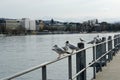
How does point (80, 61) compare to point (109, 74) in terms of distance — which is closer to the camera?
point (80, 61)

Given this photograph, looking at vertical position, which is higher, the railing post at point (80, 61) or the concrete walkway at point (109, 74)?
the railing post at point (80, 61)

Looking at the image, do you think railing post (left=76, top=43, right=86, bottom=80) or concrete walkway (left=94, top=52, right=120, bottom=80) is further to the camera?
concrete walkway (left=94, top=52, right=120, bottom=80)

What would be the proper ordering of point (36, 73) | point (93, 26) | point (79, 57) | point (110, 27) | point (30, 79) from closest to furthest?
1. point (79, 57)
2. point (30, 79)
3. point (36, 73)
4. point (110, 27)
5. point (93, 26)

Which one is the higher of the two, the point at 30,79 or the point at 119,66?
the point at 119,66

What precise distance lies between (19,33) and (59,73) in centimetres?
17369

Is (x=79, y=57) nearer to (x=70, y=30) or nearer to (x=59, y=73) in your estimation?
(x=59, y=73)

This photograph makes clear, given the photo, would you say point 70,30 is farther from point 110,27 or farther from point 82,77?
point 82,77

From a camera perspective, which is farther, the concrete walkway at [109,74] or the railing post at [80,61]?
the concrete walkway at [109,74]

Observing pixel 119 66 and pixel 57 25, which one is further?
pixel 57 25

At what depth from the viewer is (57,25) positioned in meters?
199

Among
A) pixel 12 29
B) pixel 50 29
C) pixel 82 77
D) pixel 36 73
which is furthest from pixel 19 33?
pixel 82 77

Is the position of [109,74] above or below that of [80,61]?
below

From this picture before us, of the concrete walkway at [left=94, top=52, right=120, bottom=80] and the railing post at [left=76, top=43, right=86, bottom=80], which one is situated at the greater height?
the railing post at [left=76, top=43, right=86, bottom=80]

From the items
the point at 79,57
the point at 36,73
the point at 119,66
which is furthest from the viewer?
the point at 36,73
